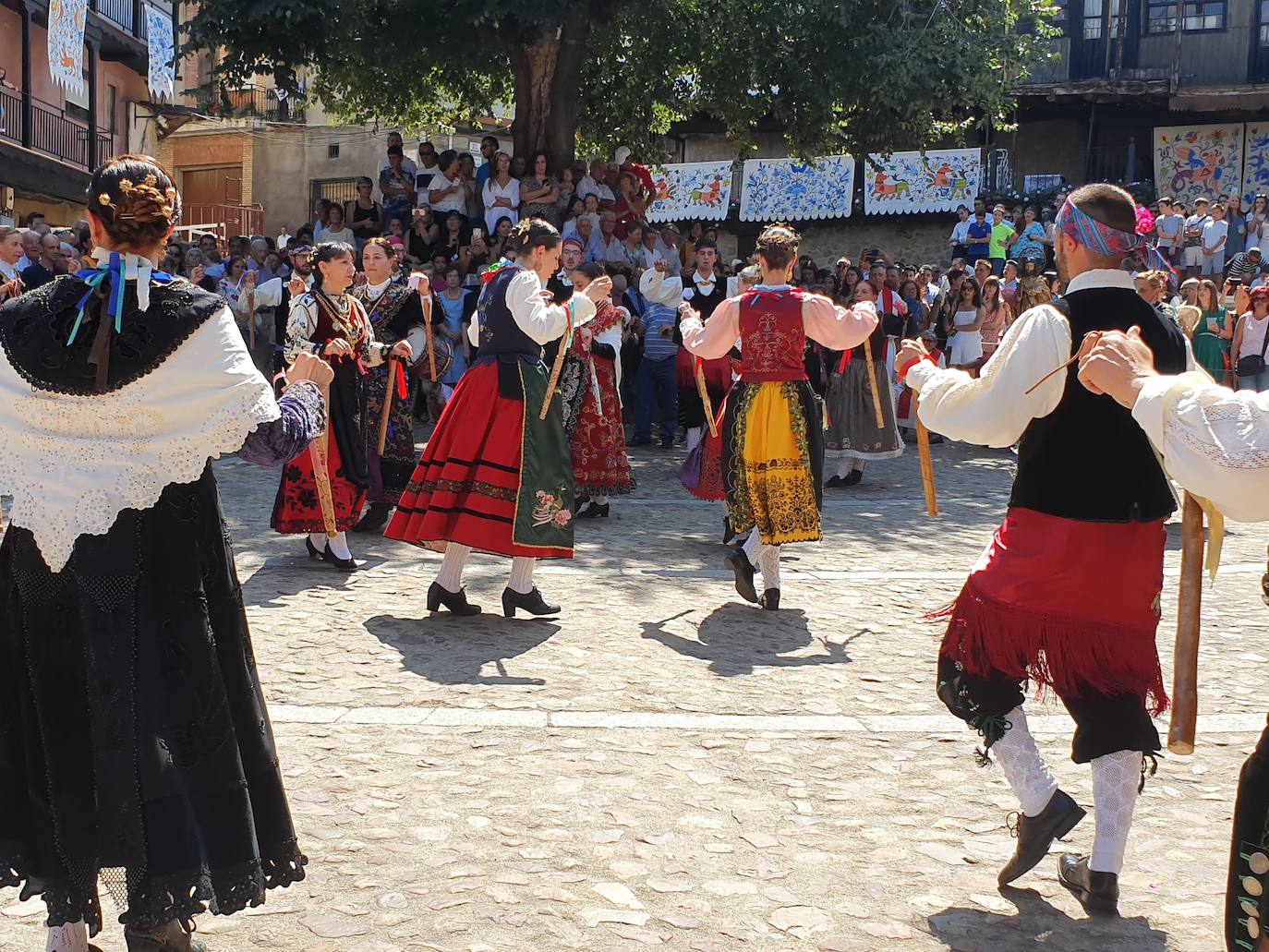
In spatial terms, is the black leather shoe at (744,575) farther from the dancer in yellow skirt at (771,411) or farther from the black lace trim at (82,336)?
the black lace trim at (82,336)

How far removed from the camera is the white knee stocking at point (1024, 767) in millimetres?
3613

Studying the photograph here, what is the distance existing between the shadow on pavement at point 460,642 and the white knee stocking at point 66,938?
2455 mm

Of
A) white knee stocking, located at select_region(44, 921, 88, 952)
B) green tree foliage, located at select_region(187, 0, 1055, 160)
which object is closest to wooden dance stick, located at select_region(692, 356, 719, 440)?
white knee stocking, located at select_region(44, 921, 88, 952)

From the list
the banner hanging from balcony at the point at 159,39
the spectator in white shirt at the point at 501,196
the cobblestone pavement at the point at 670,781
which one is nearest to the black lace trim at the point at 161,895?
the cobblestone pavement at the point at 670,781

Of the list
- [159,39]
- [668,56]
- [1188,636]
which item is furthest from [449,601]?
[159,39]

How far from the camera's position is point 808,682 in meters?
5.65

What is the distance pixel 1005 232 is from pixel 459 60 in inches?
334

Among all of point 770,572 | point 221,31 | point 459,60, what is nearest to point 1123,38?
point 459,60

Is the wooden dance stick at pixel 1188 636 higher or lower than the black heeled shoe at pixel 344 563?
higher

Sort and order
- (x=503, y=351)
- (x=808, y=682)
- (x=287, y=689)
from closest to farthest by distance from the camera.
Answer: (x=287, y=689)
(x=808, y=682)
(x=503, y=351)

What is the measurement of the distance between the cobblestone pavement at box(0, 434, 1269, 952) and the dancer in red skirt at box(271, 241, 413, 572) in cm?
40

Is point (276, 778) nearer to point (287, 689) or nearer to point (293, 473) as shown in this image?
point (287, 689)

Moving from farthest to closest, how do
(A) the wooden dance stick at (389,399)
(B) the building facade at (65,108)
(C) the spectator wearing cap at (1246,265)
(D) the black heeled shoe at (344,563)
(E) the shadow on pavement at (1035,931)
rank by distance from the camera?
1. (B) the building facade at (65,108)
2. (C) the spectator wearing cap at (1246,265)
3. (A) the wooden dance stick at (389,399)
4. (D) the black heeled shoe at (344,563)
5. (E) the shadow on pavement at (1035,931)

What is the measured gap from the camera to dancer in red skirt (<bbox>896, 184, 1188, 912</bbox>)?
3.52 m
